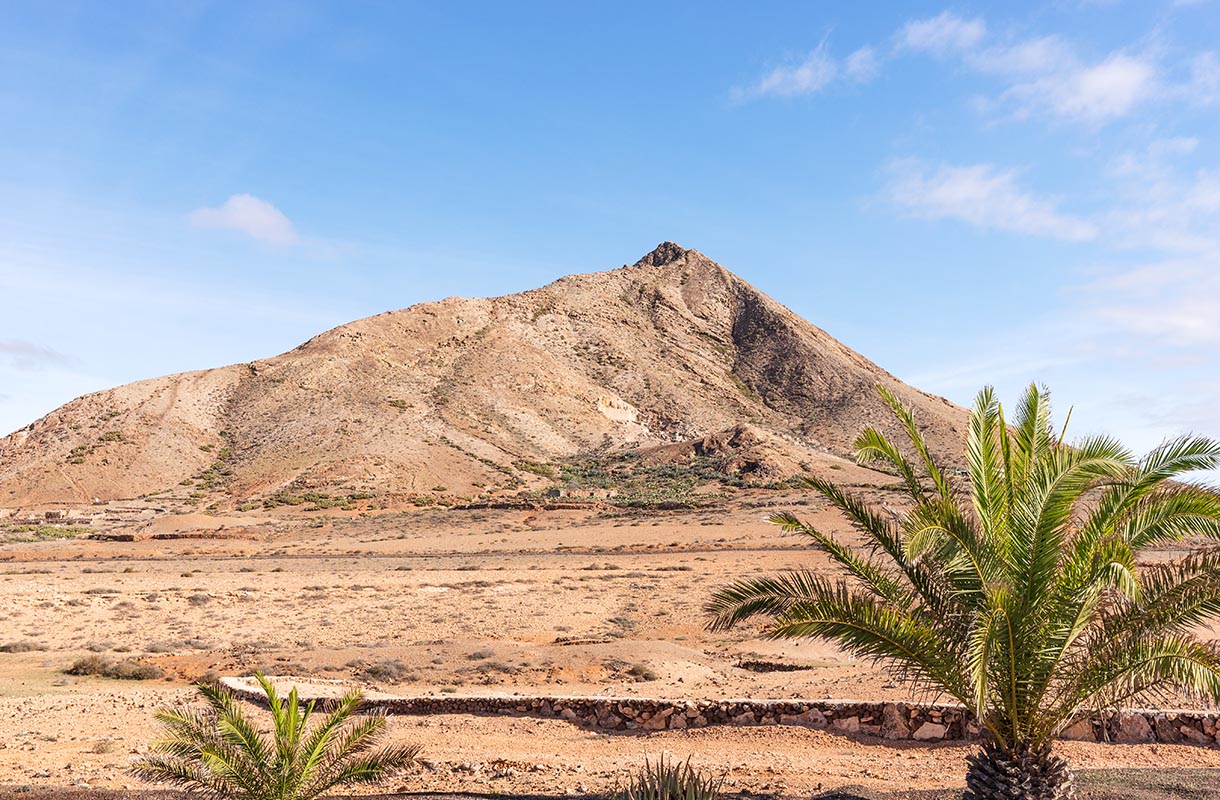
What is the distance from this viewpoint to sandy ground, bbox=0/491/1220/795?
404 inches

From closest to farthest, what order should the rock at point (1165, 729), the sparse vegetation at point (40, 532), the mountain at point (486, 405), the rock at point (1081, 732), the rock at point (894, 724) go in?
the rock at point (1165, 729) → the rock at point (1081, 732) → the rock at point (894, 724) → the sparse vegetation at point (40, 532) → the mountain at point (486, 405)

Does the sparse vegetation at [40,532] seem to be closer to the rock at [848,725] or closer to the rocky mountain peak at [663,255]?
the rock at [848,725]

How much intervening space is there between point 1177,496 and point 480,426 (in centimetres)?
6884

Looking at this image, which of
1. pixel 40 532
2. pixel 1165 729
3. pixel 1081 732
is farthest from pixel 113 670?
pixel 40 532

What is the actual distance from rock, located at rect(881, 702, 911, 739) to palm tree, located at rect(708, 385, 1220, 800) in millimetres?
3563

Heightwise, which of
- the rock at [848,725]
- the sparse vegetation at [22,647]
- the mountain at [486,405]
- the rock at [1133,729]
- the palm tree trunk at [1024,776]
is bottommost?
the sparse vegetation at [22,647]

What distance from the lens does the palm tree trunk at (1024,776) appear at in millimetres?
7133

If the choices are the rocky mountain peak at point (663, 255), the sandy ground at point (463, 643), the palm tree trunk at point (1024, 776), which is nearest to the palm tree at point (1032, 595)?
the palm tree trunk at point (1024, 776)

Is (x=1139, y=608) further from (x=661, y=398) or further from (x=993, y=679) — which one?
(x=661, y=398)

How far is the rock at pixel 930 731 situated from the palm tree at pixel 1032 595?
11.1ft

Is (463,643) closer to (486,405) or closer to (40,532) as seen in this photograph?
(40,532)

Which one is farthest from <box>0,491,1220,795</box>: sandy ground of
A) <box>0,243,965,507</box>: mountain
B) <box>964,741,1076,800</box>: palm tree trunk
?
<box>0,243,965,507</box>: mountain

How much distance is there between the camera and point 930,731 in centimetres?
1099

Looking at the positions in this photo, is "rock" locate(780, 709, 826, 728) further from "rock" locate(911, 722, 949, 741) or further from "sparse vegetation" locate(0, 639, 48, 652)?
"sparse vegetation" locate(0, 639, 48, 652)
